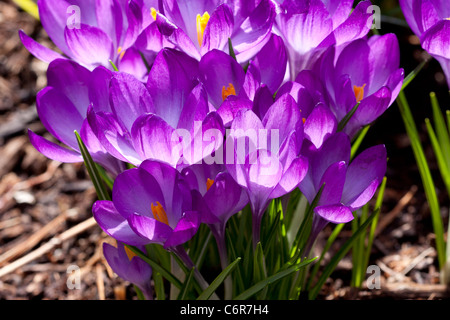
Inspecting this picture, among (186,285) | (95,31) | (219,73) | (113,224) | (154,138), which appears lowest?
(186,285)

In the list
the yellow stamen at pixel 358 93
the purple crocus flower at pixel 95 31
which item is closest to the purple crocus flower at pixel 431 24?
the yellow stamen at pixel 358 93

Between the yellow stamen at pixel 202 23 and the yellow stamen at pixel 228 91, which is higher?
the yellow stamen at pixel 202 23

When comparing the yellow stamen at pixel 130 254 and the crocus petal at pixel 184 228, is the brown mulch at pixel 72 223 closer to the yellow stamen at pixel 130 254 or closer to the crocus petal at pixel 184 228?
the yellow stamen at pixel 130 254

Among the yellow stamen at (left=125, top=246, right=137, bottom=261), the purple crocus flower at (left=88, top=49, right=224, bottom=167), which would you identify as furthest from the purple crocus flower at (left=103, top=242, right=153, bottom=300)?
the purple crocus flower at (left=88, top=49, right=224, bottom=167)

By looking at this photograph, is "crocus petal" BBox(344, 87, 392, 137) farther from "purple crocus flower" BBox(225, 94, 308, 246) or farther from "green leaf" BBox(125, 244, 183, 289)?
"green leaf" BBox(125, 244, 183, 289)

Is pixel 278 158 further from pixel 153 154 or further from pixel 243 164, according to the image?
pixel 153 154

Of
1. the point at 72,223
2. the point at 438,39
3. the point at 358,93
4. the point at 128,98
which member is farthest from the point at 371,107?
the point at 72,223

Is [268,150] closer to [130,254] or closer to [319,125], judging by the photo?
[319,125]
